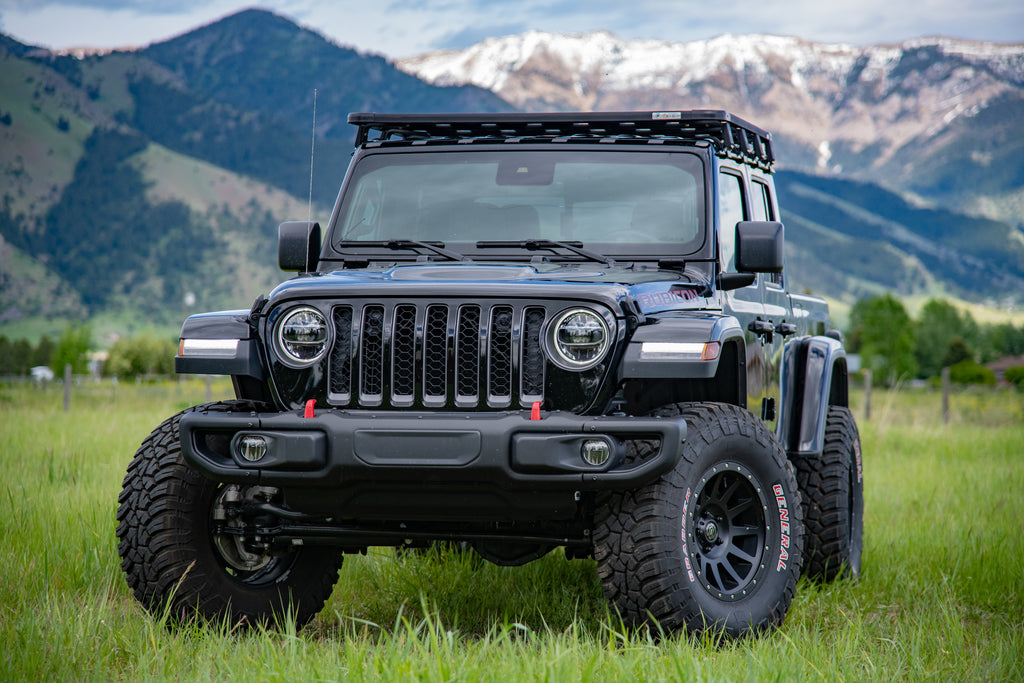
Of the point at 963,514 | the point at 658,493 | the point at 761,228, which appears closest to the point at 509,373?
the point at 658,493

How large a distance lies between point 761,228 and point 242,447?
2313 millimetres

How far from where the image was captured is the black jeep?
12.5 ft

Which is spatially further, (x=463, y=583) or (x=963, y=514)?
(x=963, y=514)

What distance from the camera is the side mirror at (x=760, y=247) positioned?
4645 millimetres

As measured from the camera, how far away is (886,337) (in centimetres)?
13912

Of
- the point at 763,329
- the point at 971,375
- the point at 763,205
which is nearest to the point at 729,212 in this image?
the point at 763,329

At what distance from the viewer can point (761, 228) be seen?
4.68 metres

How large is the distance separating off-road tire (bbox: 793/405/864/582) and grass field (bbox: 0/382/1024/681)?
139 millimetres

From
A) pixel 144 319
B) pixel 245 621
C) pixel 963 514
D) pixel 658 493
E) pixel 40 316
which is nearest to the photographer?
pixel 658 493

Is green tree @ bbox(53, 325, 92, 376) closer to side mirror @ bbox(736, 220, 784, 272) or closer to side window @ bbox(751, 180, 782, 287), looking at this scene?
side window @ bbox(751, 180, 782, 287)

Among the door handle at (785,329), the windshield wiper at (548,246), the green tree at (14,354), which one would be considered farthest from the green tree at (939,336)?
the windshield wiper at (548,246)

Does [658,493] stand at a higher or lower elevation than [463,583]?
higher

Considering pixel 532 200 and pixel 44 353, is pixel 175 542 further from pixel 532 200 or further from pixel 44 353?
pixel 44 353

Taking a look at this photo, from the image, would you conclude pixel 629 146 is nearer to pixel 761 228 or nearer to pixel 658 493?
pixel 761 228
